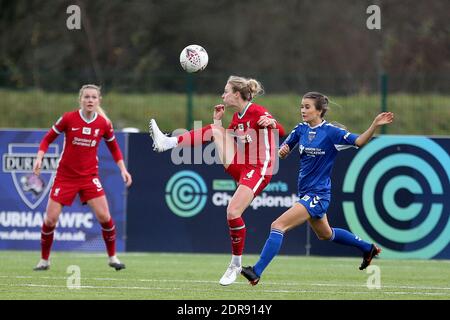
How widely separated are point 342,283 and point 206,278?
1.49 meters

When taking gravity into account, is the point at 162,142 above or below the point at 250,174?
above

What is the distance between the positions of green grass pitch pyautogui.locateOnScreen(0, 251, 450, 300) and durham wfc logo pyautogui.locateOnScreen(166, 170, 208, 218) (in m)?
0.68

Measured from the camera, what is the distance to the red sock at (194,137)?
33.9ft

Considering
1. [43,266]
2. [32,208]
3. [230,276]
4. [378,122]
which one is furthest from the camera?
[32,208]

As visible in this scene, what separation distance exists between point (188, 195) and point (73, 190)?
3336 mm

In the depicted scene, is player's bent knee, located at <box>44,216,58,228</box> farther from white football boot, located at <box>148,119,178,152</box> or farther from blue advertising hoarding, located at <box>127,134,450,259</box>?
blue advertising hoarding, located at <box>127,134,450,259</box>

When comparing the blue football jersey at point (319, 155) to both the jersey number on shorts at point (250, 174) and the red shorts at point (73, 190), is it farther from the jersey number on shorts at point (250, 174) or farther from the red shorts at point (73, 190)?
the red shorts at point (73, 190)

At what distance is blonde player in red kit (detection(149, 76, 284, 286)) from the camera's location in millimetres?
9992

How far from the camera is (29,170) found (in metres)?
14.6

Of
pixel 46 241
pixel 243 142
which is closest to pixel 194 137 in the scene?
pixel 243 142

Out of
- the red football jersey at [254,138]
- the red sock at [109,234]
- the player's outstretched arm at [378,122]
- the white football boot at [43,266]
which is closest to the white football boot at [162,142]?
the red football jersey at [254,138]

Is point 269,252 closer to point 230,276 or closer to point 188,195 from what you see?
point 230,276

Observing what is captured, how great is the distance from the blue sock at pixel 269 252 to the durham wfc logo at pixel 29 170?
5912 millimetres
